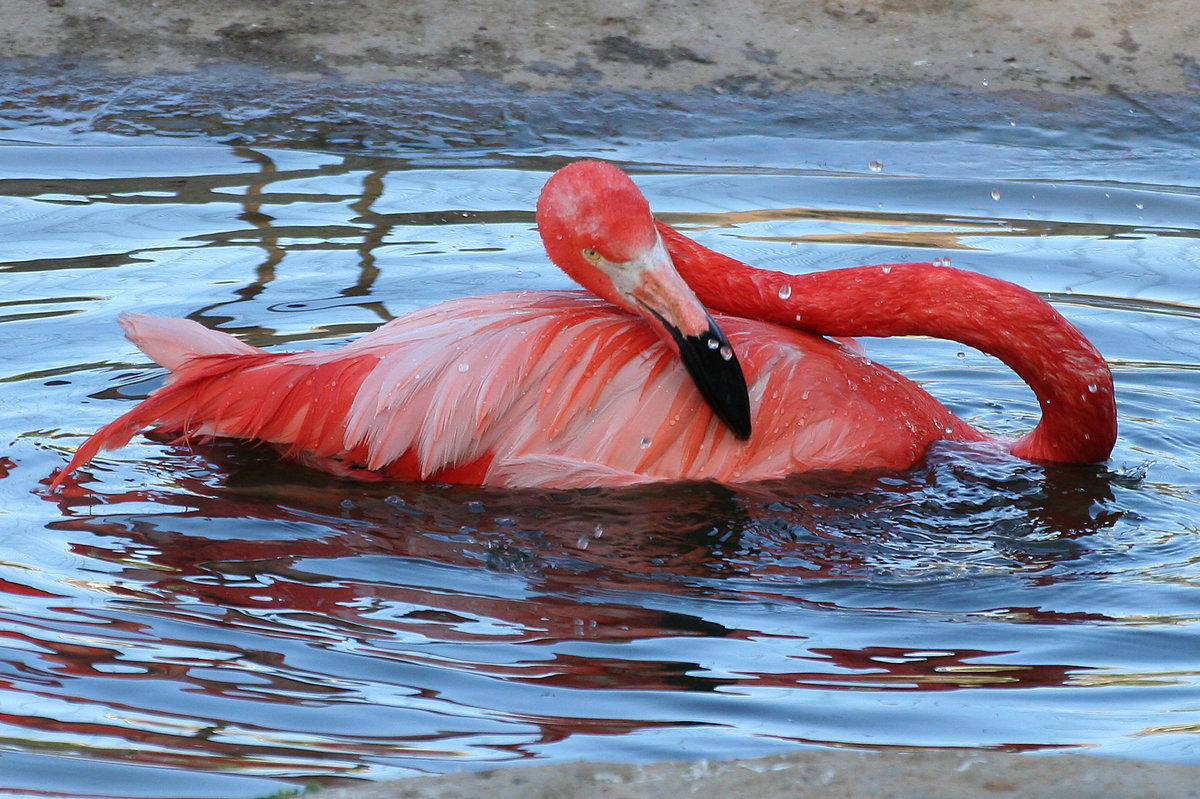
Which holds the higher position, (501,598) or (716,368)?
(716,368)

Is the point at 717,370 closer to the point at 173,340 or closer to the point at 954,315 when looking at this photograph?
the point at 954,315

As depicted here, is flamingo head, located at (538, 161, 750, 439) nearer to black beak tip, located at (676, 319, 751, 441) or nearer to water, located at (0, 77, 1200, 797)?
black beak tip, located at (676, 319, 751, 441)

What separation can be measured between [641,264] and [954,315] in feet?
3.02

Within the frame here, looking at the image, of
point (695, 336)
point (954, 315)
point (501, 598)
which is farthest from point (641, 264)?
point (501, 598)

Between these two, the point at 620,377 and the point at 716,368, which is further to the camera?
the point at 620,377

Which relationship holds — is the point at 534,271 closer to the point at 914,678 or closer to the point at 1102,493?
A: the point at 1102,493

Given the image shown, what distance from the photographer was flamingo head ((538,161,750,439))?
385 centimetres

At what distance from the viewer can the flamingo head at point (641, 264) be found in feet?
12.6

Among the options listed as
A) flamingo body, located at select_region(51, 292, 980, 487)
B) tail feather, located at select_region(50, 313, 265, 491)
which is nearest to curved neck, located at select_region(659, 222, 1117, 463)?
flamingo body, located at select_region(51, 292, 980, 487)

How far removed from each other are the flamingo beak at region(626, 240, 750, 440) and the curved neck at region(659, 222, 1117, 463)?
1.19 feet

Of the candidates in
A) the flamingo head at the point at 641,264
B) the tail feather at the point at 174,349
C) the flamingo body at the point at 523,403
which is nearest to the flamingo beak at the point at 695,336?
the flamingo head at the point at 641,264

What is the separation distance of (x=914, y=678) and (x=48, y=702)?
1586 millimetres

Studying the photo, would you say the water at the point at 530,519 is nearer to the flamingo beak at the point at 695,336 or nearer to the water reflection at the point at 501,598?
the water reflection at the point at 501,598

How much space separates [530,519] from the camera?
387 centimetres
